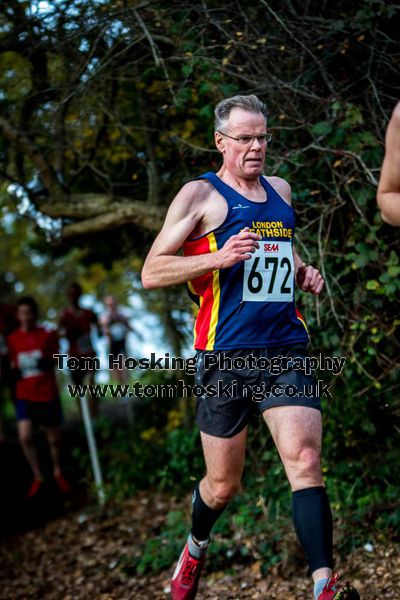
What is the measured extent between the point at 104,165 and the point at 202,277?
9.86ft

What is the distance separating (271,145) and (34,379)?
13.8 ft

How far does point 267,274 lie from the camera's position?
3320 mm

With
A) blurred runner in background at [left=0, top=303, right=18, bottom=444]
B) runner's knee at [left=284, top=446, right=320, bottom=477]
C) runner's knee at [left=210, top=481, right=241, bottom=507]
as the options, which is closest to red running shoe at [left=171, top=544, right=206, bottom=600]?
runner's knee at [left=210, top=481, right=241, bottom=507]

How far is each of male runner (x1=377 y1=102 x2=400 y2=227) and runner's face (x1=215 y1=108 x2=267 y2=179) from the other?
0.71 metres

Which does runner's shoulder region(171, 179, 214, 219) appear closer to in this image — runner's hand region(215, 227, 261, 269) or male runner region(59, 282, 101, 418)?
runner's hand region(215, 227, 261, 269)

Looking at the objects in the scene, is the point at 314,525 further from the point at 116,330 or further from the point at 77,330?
the point at 116,330

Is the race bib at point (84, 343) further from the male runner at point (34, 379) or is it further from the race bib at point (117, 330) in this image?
the race bib at point (117, 330)

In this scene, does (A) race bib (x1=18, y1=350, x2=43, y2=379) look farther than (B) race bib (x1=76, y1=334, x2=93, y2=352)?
No

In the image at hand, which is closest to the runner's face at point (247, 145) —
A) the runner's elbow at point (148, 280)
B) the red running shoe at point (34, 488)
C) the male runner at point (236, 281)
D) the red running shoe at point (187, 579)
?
the male runner at point (236, 281)

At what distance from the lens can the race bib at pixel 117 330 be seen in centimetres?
1203

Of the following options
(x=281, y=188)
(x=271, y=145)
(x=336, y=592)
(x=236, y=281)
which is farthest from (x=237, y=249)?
(x=271, y=145)

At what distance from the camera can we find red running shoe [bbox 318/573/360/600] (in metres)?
2.76

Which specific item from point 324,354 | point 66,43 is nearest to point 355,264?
point 324,354

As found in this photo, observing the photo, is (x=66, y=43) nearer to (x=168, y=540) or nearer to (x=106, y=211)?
(x=106, y=211)
